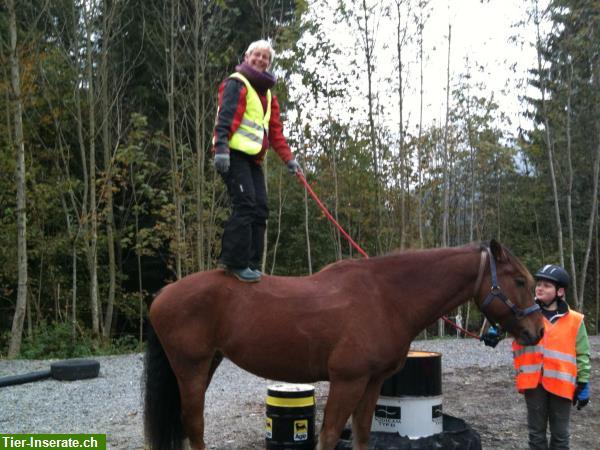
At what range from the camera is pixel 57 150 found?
16.5m

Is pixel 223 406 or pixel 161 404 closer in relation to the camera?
pixel 161 404

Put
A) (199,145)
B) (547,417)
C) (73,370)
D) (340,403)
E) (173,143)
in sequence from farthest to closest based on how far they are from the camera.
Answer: (173,143), (199,145), (73,370), (547,417), (340,403)

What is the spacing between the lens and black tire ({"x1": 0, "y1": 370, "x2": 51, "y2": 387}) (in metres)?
8.42

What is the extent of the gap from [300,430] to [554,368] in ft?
6.24

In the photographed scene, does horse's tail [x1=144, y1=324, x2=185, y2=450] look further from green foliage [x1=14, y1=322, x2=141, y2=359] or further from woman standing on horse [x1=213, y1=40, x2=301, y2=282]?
green foliage [x1=14, y1=322, x2=141, y2=359]

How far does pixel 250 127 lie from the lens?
416 cm

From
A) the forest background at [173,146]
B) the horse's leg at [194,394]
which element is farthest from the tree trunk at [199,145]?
the horse's leg at [194,394]

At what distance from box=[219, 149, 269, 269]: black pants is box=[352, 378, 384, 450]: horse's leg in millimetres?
1146

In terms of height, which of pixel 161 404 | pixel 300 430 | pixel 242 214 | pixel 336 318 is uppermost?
pixel 242 214

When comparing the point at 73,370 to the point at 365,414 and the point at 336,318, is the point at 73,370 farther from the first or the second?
the point at 336,318

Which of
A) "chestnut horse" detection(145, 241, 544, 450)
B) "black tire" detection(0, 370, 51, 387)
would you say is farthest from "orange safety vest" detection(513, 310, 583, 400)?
"black tire" detection(0, 370, 51, 387)

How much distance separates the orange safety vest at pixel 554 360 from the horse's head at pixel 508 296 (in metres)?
0.38

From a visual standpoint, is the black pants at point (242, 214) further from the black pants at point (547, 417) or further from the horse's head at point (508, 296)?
the black pants at point (547, 417)

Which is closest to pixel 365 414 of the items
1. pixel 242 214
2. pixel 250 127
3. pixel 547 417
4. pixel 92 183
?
pixel 547 417
